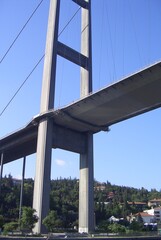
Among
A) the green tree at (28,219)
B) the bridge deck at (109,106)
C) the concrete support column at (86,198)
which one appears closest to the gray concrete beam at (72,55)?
the bridge deck at (109,106)

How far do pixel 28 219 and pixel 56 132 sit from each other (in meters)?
8.05

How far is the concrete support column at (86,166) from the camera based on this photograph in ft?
101

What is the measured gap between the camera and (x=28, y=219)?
2623 cm

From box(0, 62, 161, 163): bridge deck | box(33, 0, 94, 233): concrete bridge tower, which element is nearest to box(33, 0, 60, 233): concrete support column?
box(33, 0, 94, 233): concrete bridge tower

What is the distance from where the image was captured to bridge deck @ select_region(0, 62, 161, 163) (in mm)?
24875

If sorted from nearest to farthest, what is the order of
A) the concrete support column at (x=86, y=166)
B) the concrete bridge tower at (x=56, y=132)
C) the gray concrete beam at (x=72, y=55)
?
the concrete bridge tower at (x=56, y=132) < the concrete support column at (x=86, y=166) < the gray concrete beam at (x=72, y=55)

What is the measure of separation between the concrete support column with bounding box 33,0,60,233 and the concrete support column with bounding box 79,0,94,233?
10.9ft

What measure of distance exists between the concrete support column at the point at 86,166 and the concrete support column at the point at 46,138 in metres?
3.31

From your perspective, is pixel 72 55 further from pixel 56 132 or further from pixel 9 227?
pixel 9 227

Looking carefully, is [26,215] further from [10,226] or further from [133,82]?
[133,82]

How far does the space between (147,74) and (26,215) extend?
42.2ft

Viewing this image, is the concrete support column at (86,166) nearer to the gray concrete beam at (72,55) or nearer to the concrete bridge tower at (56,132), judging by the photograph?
the concrete bridge tower at (56,132)

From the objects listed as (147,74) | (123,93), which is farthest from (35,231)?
(147,74)

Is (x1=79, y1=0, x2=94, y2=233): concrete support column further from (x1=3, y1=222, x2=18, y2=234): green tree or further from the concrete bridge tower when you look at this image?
(x1=3, y1=222, x2=18, y2=234): green tree
